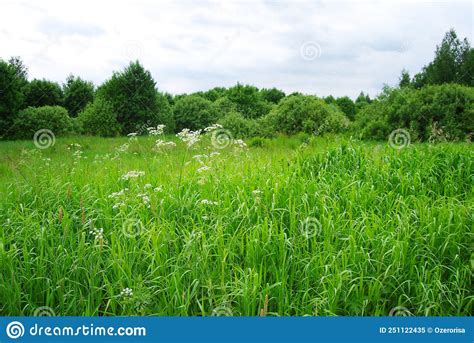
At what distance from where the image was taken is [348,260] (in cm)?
427

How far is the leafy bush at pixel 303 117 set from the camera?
45.7 ft

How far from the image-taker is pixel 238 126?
13.9 m

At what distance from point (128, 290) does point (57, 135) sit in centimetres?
1117

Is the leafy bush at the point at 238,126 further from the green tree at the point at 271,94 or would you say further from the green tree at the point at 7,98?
the green tree at the point at 271,94

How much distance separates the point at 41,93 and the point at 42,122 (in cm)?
428

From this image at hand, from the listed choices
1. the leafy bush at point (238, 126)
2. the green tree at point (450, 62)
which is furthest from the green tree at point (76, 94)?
the green tree at point (450, 62)

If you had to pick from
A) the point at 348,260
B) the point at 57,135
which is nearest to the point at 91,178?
the point at 348,260

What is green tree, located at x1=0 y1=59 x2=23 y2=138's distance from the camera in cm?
1334

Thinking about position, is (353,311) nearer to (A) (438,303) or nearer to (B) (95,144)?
(A) (438,303)

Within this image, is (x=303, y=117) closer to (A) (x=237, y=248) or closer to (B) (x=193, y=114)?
(B) (x=193, y=114)

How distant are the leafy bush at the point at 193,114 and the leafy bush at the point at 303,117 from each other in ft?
7.49

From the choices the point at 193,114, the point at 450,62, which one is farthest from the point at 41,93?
the point at 450,62

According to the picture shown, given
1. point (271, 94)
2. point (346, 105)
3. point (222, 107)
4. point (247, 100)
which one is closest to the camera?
point (222, 107)

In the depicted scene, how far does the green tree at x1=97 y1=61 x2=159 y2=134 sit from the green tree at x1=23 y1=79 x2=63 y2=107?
3.72 m
